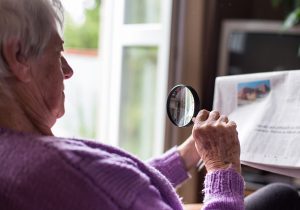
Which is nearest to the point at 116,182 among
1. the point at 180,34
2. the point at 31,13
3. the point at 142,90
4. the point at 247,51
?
the point at 31,13

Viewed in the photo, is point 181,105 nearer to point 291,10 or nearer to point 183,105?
point 183,105

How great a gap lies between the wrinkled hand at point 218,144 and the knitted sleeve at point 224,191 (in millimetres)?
21

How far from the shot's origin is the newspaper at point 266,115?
1013mm

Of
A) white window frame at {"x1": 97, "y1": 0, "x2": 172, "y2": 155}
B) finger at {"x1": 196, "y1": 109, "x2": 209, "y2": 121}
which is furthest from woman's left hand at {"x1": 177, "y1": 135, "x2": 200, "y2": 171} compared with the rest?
white window frame at {"x1": 97, "y1": 0, "x2": 172, "y2": 155}

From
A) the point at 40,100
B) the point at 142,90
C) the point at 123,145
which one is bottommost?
the point at 123,145

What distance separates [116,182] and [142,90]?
1.60m

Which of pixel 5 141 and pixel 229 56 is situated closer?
pixel 5 141

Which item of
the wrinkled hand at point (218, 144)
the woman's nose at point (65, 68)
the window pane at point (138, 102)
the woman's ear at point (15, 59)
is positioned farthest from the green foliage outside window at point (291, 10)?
the woman's ear at point (15, 59)

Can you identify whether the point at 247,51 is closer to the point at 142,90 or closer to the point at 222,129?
the point at 142,90

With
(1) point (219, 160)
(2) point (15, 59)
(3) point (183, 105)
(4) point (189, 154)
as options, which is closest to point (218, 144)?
(1) point (219, 160)

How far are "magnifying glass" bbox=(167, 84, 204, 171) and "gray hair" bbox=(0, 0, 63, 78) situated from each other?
1.15 feet

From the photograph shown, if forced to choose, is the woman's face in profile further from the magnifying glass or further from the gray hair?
the magnifying glass

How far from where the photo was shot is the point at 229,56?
6.69 ft

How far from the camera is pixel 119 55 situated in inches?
86.9
